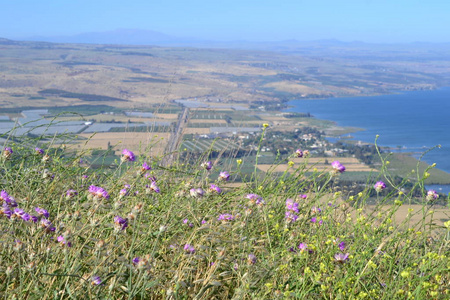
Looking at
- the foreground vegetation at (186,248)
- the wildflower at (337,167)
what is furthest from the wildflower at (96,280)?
the wildflower at (337,167)

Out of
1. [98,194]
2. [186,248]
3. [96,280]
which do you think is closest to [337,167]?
[186,248]

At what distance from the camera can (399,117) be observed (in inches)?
2156

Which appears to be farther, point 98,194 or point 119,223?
point 98,194

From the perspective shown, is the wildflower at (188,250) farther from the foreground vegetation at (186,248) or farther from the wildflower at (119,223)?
the wildflower at (119,223)

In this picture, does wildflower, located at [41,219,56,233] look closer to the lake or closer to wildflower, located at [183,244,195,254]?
wildflower, located at [183,244,195,254]

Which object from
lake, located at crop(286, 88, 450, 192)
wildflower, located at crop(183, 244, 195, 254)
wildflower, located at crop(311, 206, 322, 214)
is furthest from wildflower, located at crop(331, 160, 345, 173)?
lake, located at crop(286, 88, 450, 192)

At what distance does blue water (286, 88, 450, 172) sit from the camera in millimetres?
34859

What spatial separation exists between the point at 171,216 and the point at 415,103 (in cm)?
7268

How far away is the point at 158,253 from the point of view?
1.97 metres

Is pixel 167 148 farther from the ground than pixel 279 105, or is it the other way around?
pixel 167 148

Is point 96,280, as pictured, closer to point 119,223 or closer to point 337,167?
point 119,223

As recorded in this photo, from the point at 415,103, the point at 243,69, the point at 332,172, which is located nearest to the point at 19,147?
the point at 332,172

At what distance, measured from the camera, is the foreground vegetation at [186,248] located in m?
1.53

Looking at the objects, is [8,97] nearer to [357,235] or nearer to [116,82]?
[116,82]
